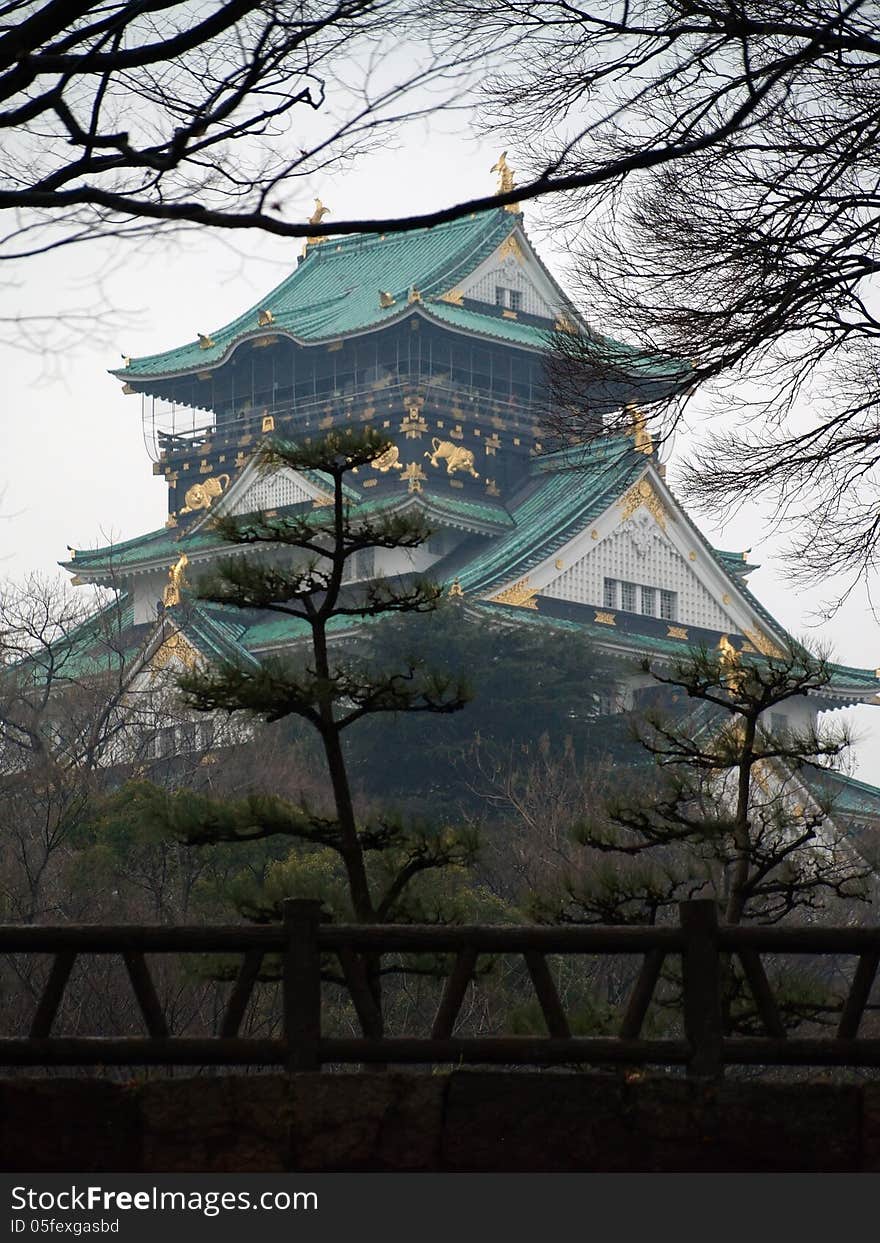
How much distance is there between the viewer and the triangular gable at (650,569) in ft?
128

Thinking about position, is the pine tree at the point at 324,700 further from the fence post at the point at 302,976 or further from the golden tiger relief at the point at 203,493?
the golden tiger relief at the point at 203,493

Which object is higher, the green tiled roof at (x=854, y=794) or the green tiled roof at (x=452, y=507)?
the green tiled roof at (x=452, y=507)

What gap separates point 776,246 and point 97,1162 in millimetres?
5461

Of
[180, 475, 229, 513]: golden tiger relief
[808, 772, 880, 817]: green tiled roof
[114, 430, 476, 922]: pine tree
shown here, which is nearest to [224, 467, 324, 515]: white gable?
[180, 475, 229, 513]: golden tiger relief

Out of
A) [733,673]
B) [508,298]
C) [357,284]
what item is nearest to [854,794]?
[508,298]

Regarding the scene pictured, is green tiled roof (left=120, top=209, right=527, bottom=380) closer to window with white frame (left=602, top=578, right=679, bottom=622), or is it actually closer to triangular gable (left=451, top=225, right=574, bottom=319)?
triangular gable (left=451, top=225, right=574, bottom=319)

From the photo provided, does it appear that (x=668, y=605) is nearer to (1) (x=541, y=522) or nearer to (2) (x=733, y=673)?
(1) (x=541, y=522)

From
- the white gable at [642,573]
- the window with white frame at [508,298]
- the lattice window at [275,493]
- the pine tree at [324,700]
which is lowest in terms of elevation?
the pine tree at [324,700]

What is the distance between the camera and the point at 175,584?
37.5 m

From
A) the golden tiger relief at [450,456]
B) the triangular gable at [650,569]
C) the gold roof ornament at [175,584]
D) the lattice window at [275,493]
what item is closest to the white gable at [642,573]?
the triangular gable at [650,569]

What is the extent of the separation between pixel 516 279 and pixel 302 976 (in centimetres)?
3879

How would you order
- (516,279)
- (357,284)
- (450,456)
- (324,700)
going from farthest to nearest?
1. (357,284)
2. (516,279)
3. (450,456)
4. (324,700)

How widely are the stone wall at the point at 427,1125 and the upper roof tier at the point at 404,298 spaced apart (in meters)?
34.5

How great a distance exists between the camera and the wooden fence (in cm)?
766
